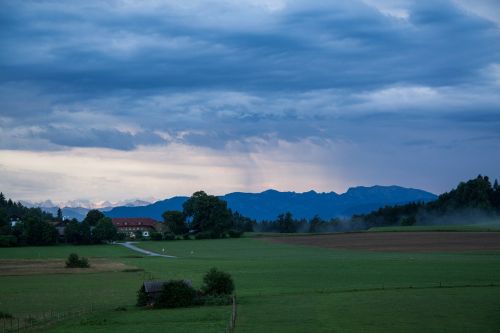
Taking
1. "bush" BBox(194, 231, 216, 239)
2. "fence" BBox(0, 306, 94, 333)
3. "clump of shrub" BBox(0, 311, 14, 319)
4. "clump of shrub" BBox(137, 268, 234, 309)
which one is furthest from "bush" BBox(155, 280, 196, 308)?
"bush" BBox(194, 231, 216, 239)

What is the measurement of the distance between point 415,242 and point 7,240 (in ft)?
372

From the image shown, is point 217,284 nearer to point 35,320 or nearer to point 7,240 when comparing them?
point 35,320

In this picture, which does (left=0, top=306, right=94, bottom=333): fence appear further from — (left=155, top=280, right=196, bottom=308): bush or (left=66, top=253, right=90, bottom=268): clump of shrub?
(left=66, top=253, right=90, bottom=268): clump of shrub

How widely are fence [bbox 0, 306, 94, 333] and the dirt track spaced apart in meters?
78.7

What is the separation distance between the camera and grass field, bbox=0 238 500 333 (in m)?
40.1

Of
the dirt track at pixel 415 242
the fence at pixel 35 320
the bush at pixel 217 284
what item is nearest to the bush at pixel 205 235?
the dirt track at pixel 415 242

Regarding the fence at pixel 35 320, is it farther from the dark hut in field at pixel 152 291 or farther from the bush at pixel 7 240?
the bush at pixel 7 240

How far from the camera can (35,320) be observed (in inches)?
1797

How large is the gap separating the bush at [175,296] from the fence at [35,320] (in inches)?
238

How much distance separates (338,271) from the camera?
8081cm

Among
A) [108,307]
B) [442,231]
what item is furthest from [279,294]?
[442,231]

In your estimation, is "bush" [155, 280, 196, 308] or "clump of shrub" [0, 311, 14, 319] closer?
"clump of shrub" [0, 311, 14, 319]

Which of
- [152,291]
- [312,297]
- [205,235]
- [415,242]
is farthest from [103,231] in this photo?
[312,297]

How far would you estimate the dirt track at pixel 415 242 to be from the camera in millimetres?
115438
